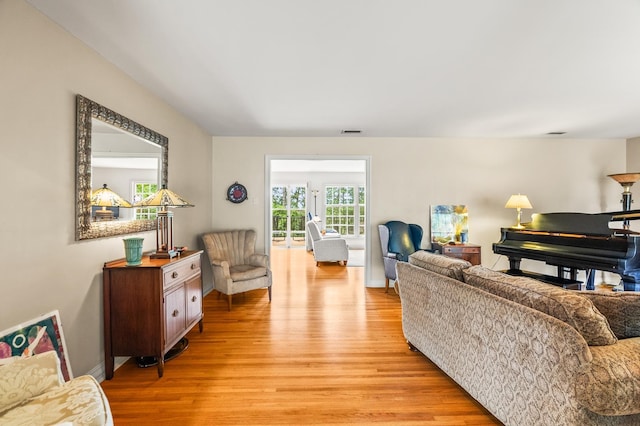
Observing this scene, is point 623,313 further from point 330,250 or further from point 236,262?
point 330,250

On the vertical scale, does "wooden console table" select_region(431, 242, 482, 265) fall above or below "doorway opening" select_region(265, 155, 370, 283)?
below

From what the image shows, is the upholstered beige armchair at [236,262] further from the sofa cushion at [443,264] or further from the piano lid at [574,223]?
the piano lid at [574,223]

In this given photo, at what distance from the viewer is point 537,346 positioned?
130cm

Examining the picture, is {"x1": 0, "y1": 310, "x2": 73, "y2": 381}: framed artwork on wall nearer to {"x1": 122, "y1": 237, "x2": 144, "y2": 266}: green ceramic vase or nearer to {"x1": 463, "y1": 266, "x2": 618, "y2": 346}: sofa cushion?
{"x1": 122, "y1": 237, "x2": 144, "y2": 266}: green ceramic vase

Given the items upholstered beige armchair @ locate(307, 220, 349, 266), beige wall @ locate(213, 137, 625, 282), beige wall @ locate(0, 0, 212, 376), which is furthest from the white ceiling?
upholstered beige armchair @ locate(307, 220, 349, 266)

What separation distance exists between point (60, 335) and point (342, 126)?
3474mm

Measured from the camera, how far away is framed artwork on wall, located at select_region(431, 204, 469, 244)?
4.46 metres

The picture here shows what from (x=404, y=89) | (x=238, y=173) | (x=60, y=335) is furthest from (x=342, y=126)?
(x=60, y=335)

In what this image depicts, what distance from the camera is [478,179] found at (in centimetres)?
452

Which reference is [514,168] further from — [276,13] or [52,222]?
[52,222]

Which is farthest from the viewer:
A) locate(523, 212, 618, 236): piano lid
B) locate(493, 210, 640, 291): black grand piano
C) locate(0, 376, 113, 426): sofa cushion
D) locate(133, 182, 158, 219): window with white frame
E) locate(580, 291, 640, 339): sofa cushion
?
locate(523, 212, 618, 236): piano lid

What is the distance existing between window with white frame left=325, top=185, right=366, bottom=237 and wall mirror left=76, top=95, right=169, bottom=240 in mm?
6289

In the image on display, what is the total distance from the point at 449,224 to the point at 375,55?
3.24m

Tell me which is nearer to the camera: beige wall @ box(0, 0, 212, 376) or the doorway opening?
beige wall @ box(0, 0, 212, 376)
